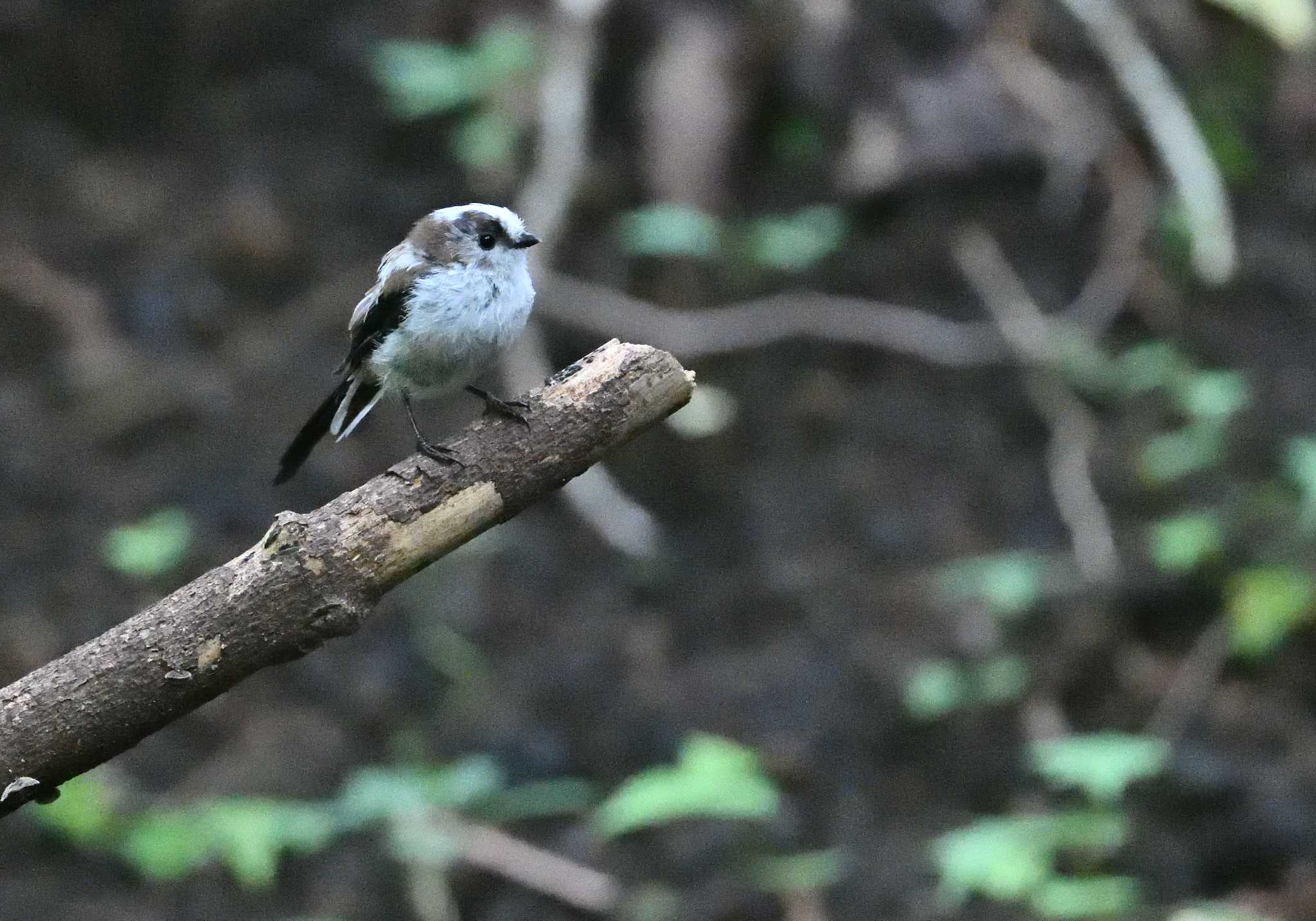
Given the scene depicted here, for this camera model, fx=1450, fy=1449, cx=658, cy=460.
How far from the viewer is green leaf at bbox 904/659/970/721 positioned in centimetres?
550

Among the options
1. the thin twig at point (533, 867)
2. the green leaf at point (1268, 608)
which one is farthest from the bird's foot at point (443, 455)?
the green leaf at point (1268, 608)

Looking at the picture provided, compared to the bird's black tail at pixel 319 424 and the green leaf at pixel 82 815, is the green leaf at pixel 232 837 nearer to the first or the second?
the green leaf at pixel 82 815

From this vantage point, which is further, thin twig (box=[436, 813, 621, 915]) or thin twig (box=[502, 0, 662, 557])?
thin twig (box=[502, 0, 662, 557])

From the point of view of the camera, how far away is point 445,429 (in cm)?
683

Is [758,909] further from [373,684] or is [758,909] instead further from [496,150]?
[496,150]

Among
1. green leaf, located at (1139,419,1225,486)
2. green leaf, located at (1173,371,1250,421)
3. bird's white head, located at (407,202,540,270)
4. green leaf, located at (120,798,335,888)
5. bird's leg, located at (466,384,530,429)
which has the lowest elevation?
bird's leg, located at (466,384,530,429)

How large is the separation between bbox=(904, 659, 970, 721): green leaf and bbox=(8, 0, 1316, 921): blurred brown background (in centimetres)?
2

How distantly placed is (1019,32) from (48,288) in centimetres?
514

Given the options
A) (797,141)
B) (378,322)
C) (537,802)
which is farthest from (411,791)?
(797,141)

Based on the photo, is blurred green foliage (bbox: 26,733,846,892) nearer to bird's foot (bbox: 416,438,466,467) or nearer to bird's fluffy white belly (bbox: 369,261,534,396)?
bird's fluffy white belly (bbox: 369,261,534,396)

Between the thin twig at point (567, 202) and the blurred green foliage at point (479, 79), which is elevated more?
the blurred green foliage at point (479, 79)

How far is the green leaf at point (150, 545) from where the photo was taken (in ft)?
19.2

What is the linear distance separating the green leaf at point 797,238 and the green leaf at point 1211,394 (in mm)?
1850

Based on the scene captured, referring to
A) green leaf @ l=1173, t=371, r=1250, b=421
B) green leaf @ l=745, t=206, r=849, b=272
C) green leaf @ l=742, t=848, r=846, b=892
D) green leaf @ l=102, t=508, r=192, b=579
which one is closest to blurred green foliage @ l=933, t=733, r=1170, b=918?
green leaf @ l=742, t=848, r=846, b=892
